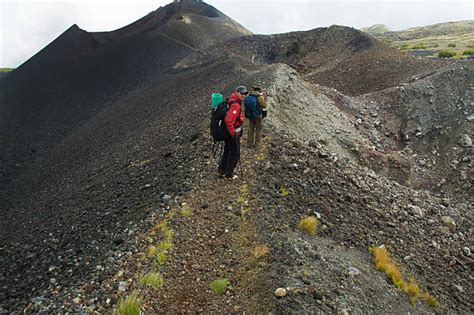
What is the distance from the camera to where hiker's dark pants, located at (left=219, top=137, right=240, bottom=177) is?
10.5m

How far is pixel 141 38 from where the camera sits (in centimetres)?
4031

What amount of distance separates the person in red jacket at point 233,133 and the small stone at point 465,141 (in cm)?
1267

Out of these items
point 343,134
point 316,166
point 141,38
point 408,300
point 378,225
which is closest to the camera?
point 408,300

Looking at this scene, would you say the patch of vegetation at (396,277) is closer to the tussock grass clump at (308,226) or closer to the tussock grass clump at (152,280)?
the tussock grass clump at (308,226)

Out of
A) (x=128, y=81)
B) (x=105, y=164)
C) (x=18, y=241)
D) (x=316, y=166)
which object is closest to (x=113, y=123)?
(x=105, y=164)

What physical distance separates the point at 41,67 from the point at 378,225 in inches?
1393

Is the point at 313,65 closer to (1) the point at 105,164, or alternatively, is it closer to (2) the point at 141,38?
(2) the point at 141,38

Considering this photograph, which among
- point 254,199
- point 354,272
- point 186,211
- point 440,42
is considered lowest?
point 354,272

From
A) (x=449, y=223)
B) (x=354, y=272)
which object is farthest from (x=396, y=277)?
(x=449, y=223)

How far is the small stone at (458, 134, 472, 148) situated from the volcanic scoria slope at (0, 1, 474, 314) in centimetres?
6

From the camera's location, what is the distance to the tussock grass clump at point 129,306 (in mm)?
6910

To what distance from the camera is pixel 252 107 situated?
11.5 meters

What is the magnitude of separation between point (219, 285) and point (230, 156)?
12.6 feet

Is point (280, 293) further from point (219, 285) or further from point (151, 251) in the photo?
point (151, 251)
